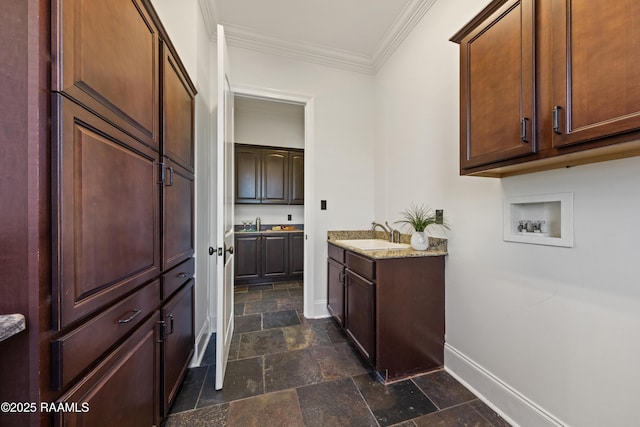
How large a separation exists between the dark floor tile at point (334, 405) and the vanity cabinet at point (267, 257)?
7.61 feet


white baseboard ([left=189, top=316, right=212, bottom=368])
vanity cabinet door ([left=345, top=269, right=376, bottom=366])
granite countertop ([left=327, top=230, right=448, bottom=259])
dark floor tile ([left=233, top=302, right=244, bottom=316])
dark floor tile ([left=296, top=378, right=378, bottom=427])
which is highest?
granite countertop ([left=327, top=230, right=448, bottom=259])

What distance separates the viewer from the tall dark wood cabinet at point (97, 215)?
0.56 meters

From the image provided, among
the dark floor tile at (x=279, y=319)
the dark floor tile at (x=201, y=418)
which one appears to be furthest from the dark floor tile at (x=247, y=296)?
the dark floor tile at (x=201, y=418)

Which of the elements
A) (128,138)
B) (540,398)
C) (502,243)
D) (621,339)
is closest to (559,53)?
(502,243)

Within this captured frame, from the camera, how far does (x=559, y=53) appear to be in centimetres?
88

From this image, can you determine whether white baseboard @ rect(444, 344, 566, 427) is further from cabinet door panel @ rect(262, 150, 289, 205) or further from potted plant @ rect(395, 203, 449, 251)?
cabinet door panel @ rect(262, 150, 289, 205)

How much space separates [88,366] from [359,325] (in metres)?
1.53

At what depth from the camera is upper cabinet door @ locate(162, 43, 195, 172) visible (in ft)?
4.08

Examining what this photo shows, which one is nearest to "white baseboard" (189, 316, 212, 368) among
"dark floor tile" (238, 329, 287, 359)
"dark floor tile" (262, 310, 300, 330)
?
"dark floor tile" (238, 329, 287, 359)

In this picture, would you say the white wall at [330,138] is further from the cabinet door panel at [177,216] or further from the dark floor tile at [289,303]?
the cabinet door panel at [177,216]

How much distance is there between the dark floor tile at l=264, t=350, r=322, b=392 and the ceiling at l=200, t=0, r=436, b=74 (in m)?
2.90

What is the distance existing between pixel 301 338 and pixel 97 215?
1.86 m

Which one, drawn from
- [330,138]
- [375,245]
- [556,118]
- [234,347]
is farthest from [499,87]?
[234,347]

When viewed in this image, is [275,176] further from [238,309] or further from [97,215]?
[97,215]
